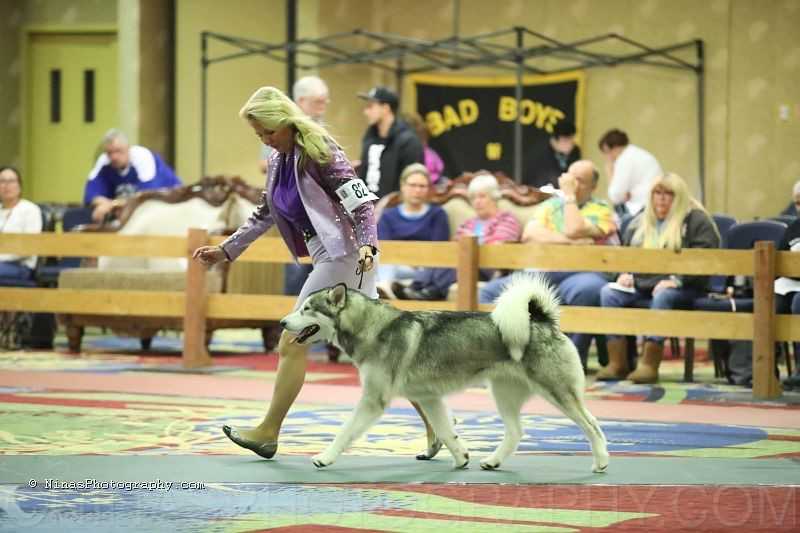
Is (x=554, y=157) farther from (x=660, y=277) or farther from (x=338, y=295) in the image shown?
(x=338, y=295)

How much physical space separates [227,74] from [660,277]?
27.9ft

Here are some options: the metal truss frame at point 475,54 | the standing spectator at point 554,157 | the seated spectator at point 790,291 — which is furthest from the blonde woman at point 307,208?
the standing spectator at point 554,157

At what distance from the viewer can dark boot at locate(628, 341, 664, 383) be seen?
9.77m

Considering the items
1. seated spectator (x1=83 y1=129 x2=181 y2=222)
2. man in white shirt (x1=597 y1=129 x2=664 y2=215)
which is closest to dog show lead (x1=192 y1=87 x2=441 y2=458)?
man in white shirt (x1=597 y1=129 x2=664 y2=215)

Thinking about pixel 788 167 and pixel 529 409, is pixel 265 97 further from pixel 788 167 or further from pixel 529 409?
pixel 788 167

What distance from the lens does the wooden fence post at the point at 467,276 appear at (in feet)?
32.3

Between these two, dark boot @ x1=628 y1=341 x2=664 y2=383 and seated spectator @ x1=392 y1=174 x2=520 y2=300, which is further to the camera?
seated spectator @ x1=392 y1=174 x2=520 y2=300

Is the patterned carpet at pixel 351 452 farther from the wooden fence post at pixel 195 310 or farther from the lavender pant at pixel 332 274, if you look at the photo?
the lavender pant at pixel 332 274

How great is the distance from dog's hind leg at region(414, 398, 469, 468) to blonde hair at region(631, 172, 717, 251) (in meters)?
3.92

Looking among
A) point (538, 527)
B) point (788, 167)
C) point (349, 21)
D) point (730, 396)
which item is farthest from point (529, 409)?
point (349, 21)

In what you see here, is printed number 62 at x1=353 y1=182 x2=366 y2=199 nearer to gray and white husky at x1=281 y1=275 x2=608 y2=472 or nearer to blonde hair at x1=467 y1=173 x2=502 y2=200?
gray and white husky at x1=281 y1=275 x2=608 y2=472

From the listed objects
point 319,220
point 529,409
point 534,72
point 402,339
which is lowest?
point 529,409

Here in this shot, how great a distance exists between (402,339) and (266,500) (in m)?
1.09

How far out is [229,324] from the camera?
36.9ft
